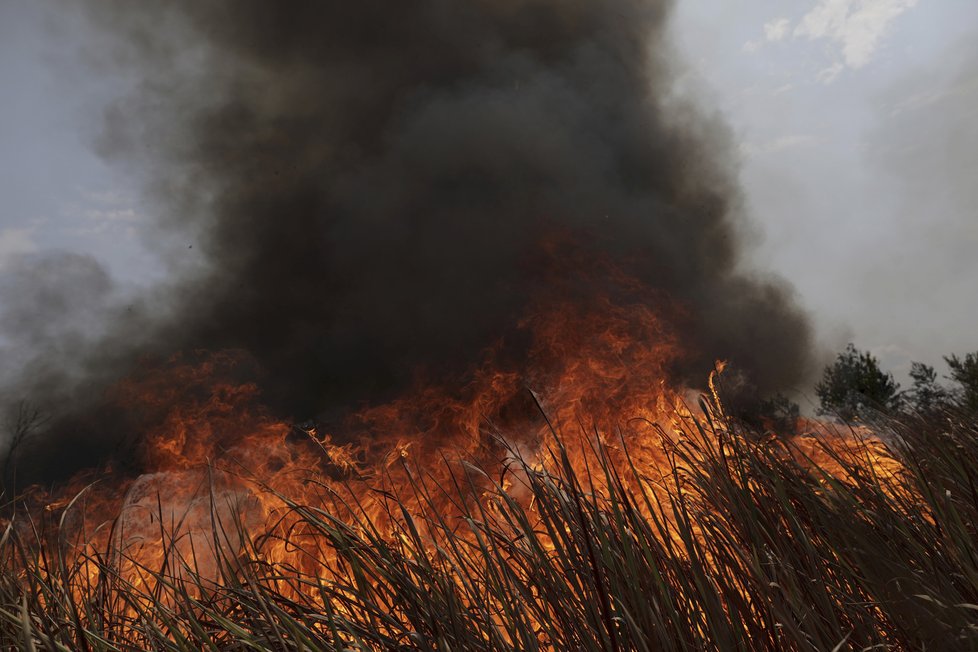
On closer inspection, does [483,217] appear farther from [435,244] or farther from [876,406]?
[876,406]

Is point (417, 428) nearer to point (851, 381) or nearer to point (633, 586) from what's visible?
point (633, 586)

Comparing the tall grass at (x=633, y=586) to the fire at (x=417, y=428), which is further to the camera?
the fire at (x=417, y=428)

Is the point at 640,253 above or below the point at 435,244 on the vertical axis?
below

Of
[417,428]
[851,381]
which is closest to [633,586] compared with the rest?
[417,428]

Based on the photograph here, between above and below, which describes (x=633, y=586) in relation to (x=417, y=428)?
below

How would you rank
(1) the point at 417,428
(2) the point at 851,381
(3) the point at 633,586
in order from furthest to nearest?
(2) the point at 851,381 → (1) the point at 417,428 → (3) the point at 633,586

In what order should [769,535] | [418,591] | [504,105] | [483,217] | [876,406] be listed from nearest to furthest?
[418,591], [769,535], [876,406], [483,217], [504,105]

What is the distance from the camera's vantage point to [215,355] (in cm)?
1816

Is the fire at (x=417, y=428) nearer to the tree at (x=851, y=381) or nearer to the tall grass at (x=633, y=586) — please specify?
the tall grass at (x=633, y=586)

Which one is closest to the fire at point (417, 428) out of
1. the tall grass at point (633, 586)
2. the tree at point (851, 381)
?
the tall grass at point (633, 586)

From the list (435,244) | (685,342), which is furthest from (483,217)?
(685,342)

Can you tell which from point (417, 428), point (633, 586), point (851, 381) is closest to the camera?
point (633, 586)

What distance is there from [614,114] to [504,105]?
14.8ft

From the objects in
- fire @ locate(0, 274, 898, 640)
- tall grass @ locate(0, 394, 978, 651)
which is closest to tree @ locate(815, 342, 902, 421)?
fire @ locate(0, 274, 898, 640)
